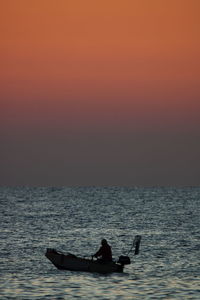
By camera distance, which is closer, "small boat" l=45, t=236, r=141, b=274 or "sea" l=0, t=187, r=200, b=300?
"sea" l=0, t=187, r=200, b=300

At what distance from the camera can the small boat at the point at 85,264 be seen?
135 feet

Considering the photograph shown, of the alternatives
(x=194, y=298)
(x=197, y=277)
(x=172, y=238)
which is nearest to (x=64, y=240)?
(x=172, y=238)

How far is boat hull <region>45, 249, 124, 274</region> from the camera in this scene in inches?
1615

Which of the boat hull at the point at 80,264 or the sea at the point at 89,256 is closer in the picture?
the sea at the point at 89,256

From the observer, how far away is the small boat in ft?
135

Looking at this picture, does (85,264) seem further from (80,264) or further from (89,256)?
(89,256)

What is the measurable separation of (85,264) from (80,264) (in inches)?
10.6

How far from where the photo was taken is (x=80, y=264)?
41438mm

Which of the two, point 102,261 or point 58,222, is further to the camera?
point 58,222

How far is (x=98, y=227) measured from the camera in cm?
7488

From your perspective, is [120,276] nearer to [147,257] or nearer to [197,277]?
[197,277]

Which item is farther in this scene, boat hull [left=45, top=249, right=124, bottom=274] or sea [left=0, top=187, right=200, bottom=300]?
boat hull [left=45, top=249, right=124, bottom=274]

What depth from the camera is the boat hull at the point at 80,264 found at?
41031 mm

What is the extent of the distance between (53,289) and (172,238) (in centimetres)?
2794
